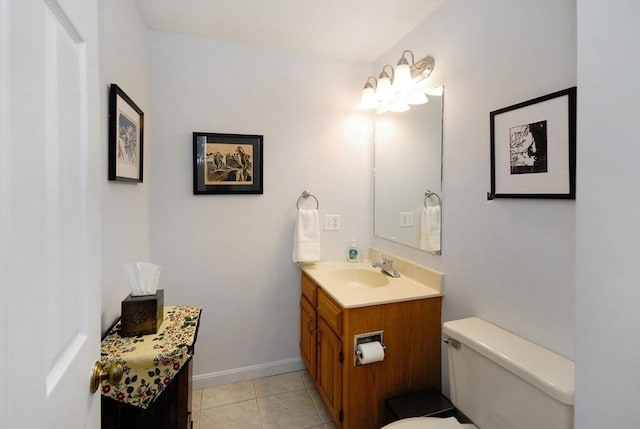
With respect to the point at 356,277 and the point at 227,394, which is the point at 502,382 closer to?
the point at 356,277

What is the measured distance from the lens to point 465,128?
5.04ft

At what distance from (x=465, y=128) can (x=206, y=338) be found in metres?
2.09

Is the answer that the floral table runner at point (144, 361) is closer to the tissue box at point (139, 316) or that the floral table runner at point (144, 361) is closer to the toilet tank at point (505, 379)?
the tissue box at point (139, 316)

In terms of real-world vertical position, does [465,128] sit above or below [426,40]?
below

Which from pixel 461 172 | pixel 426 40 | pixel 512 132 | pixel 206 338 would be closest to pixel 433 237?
pixel 461 172

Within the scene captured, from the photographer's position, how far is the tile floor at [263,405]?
178cm

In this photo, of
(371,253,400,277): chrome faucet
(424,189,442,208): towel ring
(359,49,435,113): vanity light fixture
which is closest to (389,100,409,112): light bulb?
(359,49,435,113): vanity light fixture

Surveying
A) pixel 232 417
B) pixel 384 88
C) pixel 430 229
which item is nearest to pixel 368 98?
pixel 384 88

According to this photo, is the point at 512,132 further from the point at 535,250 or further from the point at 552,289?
the point at 552,289

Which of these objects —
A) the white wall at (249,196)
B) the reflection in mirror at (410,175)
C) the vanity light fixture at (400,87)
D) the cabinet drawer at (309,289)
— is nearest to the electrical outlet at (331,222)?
→ the white wall at (249,196)

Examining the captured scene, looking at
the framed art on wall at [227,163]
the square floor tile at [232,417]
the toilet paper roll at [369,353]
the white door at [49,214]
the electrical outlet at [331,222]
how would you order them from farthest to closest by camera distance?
the electrical outlet at [331,222] → the framed art on wall at [227,163] → the square floor tile at [232,417] → the toilet paper roll at [369,353] → the white door at [49,214]

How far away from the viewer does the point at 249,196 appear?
2.16 m

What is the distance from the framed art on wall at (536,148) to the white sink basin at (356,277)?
949 millimetres

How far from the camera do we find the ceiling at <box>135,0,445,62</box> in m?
1.66
